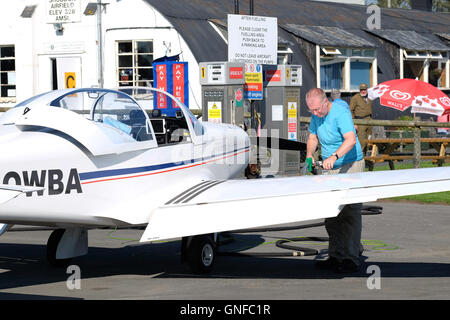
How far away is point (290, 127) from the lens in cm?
2122

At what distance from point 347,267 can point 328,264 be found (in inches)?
11.6

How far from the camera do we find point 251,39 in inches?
842

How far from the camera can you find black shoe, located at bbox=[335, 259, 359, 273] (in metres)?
9.20

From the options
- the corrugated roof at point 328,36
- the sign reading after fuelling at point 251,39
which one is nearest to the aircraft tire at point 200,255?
the sign reading after fuelling at point 251,39

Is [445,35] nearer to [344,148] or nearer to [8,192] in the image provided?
[344,148]

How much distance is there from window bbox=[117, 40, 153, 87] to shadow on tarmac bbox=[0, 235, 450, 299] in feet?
63.4

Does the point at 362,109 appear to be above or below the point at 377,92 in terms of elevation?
below

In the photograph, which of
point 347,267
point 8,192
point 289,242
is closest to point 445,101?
point 289,242

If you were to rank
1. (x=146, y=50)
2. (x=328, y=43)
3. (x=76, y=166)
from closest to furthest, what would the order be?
(x=76, y=166) < (x=146, y=50) < (x=328, y=43)

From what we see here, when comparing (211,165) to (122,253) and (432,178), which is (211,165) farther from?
(432,178)

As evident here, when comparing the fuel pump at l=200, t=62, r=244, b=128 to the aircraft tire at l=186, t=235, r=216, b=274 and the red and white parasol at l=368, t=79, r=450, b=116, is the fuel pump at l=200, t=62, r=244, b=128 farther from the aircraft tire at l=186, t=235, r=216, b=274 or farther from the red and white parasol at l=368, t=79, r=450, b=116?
the aircraft tire at l=186, t=235, r=216, b=274
